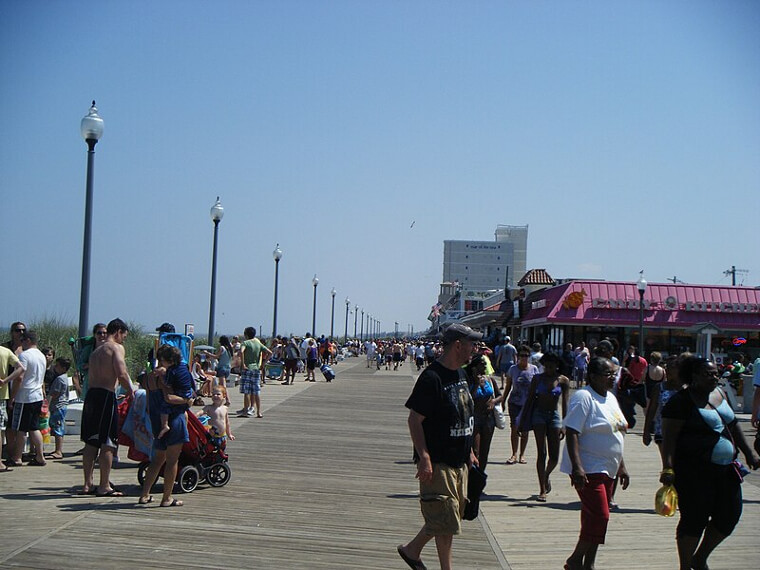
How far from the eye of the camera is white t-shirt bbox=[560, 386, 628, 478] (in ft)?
20.3

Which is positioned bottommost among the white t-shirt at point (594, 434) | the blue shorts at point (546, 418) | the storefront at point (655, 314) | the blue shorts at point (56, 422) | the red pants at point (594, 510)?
the blue shorts at point (56, 422)

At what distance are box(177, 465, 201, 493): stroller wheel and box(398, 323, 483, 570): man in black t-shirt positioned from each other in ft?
12.9

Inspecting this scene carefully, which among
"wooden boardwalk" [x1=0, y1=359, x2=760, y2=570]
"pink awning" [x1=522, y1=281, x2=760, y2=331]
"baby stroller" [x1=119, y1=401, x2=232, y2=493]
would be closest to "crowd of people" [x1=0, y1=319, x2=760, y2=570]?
"baby stroller" [x1=119, y1=401, x2=232, y2=493]

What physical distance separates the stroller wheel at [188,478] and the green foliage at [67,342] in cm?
1342

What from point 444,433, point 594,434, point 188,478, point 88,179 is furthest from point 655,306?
point 444,433

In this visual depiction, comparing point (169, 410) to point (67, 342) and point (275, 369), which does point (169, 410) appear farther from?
point (275, 369)

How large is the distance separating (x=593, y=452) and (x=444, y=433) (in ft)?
3.96

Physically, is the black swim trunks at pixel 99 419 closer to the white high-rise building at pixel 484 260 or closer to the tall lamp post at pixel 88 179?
the tall lamp post at pixel 88 179

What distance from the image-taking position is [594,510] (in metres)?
5.99

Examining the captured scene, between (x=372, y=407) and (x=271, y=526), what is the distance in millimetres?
13091

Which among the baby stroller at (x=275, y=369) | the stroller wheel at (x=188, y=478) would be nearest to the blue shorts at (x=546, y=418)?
the stroller wheel at (x=188, y=478)

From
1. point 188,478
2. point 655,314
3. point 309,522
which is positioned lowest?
point 309,522

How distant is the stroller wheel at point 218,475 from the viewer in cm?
952

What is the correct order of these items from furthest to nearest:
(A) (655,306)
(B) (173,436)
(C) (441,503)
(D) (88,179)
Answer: (A) (655,306) → (D) (88,179) → (B) (173,436) → (C) (441,503)
